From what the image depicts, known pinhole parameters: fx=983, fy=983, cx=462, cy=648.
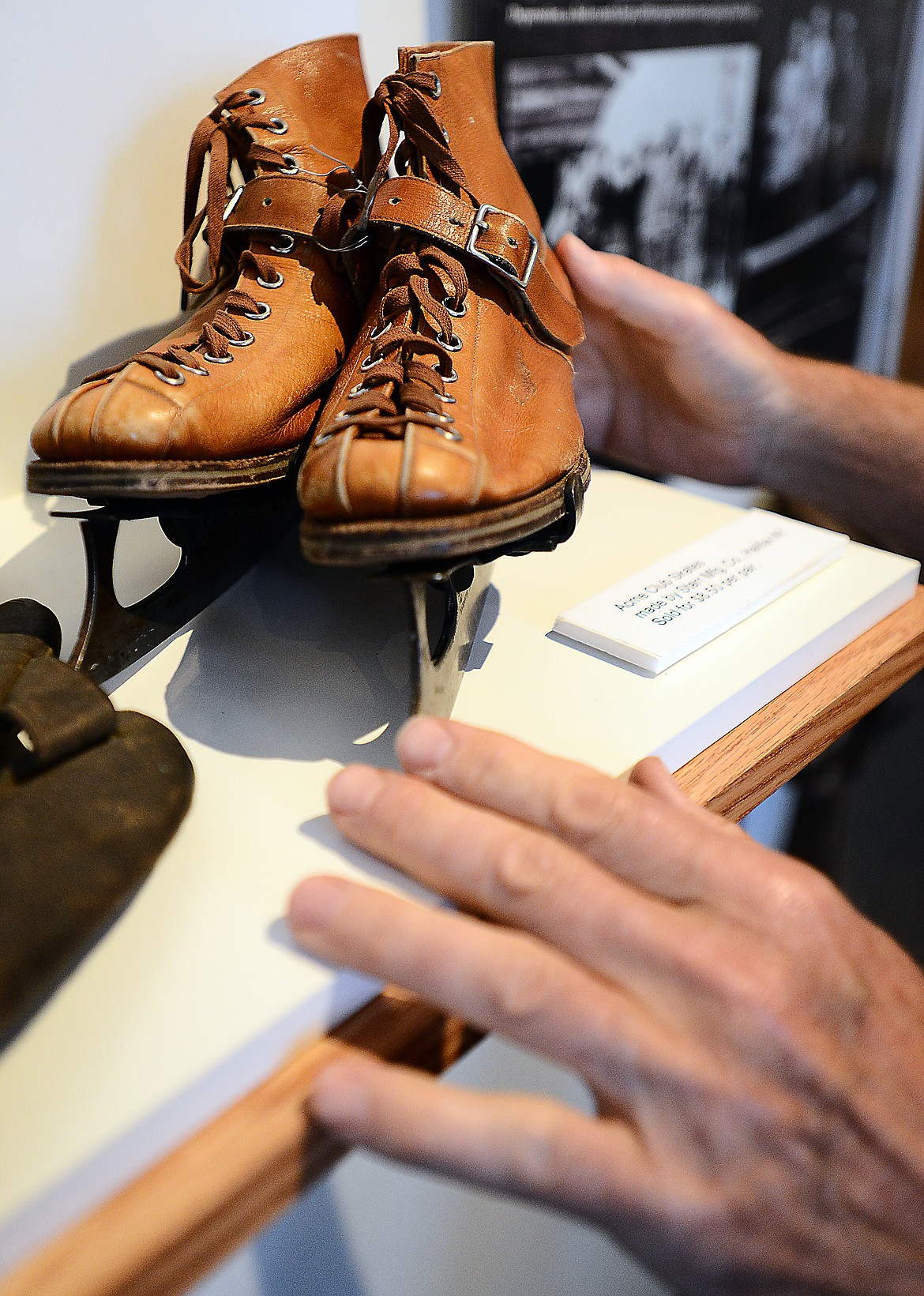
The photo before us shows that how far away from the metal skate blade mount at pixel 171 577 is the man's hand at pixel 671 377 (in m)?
0.35

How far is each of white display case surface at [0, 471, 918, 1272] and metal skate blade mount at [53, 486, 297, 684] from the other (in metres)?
0.01

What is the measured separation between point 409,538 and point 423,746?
9cm

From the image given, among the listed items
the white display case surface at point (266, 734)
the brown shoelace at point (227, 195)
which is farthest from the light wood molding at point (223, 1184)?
the brown shoelace at point (227, 195)

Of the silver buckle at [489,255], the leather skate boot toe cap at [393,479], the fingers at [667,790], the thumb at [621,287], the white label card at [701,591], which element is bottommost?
the fingers at [667,790]

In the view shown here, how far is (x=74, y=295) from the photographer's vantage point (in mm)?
719

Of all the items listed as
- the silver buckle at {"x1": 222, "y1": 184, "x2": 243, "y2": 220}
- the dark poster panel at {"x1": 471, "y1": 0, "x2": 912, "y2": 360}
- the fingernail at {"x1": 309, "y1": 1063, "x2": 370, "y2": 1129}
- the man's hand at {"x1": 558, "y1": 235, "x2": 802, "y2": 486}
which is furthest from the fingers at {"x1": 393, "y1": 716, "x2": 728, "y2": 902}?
the dark poster panel at {"x1": 471, "y1": 0, "x2": 912, "y2": 360}

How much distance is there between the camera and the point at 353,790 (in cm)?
42

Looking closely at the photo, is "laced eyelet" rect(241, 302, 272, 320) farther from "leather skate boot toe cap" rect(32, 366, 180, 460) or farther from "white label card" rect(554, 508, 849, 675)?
"white label card" rect(554, 508, 849, 675)

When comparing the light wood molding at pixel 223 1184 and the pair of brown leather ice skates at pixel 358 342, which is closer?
the light wood molding at pixel 223 1184

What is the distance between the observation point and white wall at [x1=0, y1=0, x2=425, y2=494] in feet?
2.17

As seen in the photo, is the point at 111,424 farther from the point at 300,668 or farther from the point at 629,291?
the point at 629,291

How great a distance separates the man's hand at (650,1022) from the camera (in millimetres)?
335

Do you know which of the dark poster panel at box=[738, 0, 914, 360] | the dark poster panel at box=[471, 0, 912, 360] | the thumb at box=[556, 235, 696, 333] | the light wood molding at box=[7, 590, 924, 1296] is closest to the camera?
the light wood molding at box=[7, 590, 924, 1296]

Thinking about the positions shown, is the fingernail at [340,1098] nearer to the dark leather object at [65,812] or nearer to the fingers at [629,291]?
the dark leather object at [65,812]
